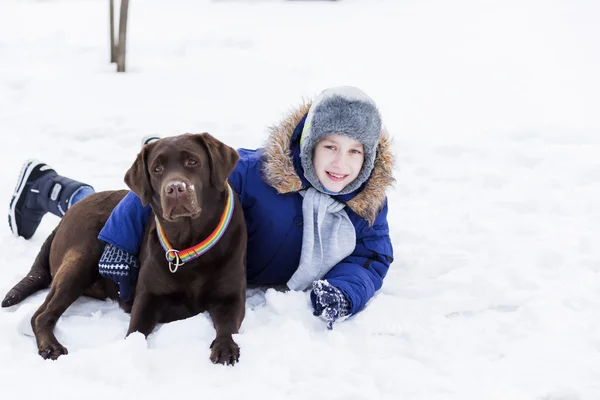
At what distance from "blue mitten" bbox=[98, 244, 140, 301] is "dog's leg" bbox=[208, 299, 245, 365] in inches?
19.3

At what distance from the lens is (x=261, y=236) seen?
363cm

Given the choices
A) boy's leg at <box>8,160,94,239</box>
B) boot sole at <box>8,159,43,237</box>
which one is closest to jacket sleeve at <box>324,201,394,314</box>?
boy's leg at <box>8,160,94,239</box>

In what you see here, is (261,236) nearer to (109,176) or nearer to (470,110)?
(109,176)

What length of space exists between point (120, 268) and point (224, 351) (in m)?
0.83

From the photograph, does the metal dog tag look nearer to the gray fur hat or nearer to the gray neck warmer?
the gray neck warmer

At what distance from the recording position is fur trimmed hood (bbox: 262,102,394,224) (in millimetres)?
3506

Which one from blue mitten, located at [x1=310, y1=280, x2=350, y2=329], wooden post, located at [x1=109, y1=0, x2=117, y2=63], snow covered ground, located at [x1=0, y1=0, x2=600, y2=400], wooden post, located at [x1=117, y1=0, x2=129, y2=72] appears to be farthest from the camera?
wooden post, located at [x1=109, y1=0, x2=117, y2=63]

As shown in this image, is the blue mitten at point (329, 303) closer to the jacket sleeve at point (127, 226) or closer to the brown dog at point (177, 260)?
the brown dog at point (177, 260)

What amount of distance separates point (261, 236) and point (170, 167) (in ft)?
2.94

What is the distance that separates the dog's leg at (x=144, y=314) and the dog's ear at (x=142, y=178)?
0.47 meters

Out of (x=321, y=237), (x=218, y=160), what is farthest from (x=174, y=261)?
(x=321, y=237)

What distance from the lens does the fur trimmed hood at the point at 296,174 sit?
3.51m

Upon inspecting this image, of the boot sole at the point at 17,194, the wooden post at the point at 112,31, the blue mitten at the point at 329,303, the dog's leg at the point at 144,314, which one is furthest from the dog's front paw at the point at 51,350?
the wooden post at the point at 112,31

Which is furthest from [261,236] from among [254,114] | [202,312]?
[254,114]
